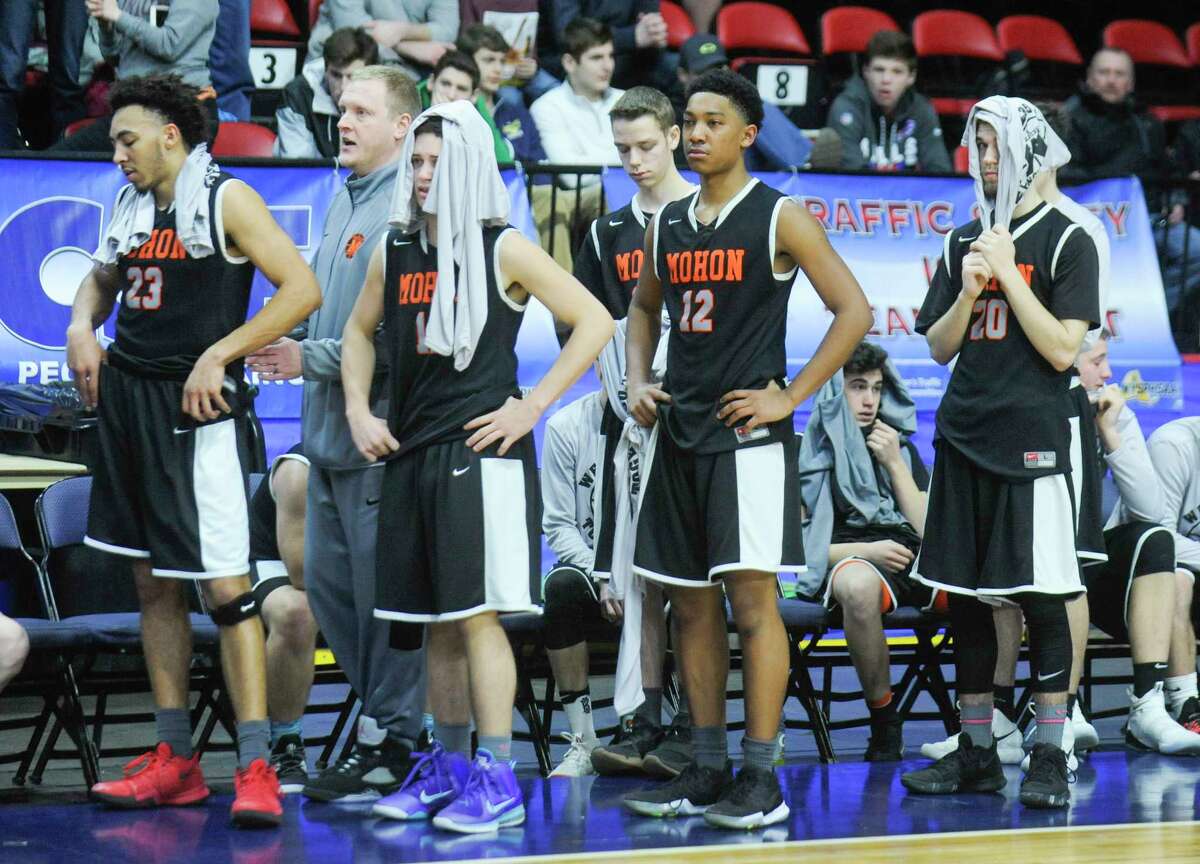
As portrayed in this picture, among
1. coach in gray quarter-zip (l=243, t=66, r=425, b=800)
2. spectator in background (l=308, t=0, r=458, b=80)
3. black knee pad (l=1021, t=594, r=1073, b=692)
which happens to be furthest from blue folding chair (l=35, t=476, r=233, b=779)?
spectator in background (l=308, t=0, r=458, b=80)

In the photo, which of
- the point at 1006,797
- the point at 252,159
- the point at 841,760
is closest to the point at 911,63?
the point at 252,159

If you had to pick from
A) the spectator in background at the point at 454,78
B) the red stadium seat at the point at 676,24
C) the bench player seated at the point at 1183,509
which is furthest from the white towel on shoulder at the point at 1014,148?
the red stadium seat at the point at 676,24

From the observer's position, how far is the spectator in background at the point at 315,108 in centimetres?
795

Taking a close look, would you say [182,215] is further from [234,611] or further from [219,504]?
[234,611]

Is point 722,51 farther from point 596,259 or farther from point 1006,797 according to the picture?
point 1006,797

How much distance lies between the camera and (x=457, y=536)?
435 centimetres

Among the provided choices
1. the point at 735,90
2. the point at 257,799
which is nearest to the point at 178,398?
the point at 257,799

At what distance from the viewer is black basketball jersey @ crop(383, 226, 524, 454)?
4.45m

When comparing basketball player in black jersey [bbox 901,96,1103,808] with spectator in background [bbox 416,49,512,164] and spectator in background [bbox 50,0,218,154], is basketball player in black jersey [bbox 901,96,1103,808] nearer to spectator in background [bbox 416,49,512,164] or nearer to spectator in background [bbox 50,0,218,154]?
spectator in background [bbox 416,49,512,164]

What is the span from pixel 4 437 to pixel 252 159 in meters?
1.53

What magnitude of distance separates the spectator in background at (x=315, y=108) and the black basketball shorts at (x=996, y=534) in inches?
161

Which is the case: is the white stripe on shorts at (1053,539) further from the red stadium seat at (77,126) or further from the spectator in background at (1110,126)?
the spectator in background at (1110,126)

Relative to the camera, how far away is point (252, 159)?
23.3 feet

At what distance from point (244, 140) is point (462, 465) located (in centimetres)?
425
